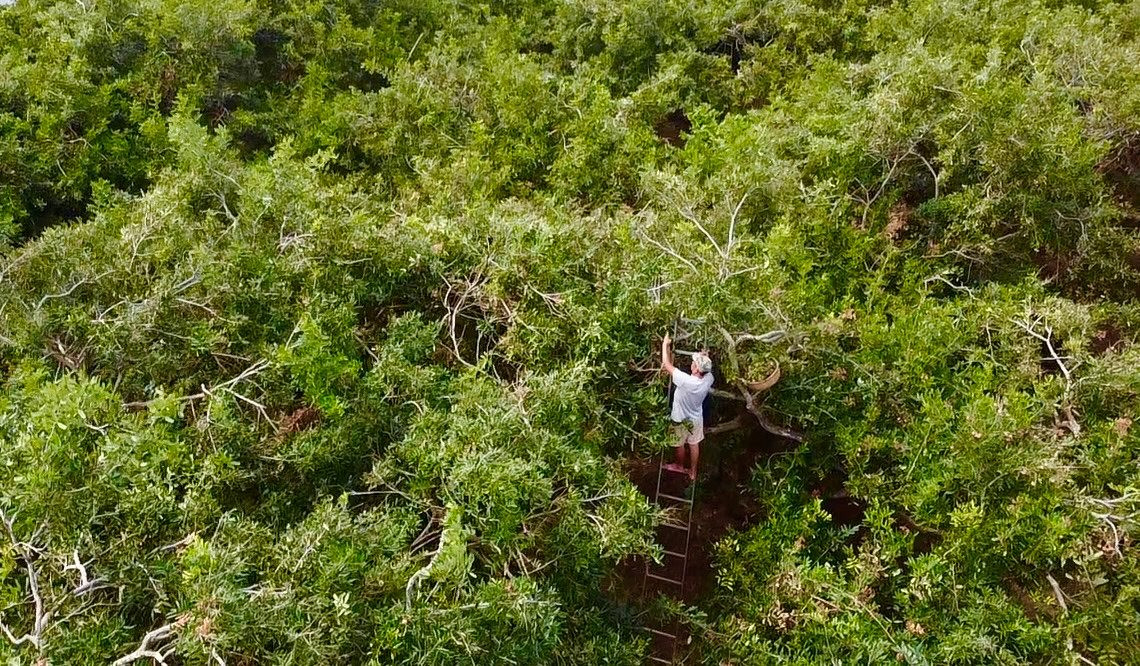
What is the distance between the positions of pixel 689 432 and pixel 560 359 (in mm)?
1349

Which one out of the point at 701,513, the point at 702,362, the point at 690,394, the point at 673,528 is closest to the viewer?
the point at 702,362

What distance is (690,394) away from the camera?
572 centimetres

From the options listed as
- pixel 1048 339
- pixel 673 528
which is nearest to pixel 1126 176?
pixel 1048 339

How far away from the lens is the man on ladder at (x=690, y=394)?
563 centimetres

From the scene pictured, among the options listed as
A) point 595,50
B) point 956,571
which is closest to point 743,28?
point 595,50

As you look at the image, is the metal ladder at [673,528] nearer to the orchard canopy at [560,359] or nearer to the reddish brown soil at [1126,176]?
the orchard canopy at [560,359]

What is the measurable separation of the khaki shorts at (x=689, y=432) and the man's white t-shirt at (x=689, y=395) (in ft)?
0.12

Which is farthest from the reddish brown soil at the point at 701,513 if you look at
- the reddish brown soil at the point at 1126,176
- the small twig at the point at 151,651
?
the reddish brown soil at the point at 1126,176

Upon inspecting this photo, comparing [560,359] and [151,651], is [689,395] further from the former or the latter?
[151,651]

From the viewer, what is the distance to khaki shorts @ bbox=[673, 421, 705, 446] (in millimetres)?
5948

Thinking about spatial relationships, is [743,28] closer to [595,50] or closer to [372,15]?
[595,50]

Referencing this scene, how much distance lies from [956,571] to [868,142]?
4485 millimetres

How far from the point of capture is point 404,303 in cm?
654

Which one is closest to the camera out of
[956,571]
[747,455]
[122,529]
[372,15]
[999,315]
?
[122,529]
